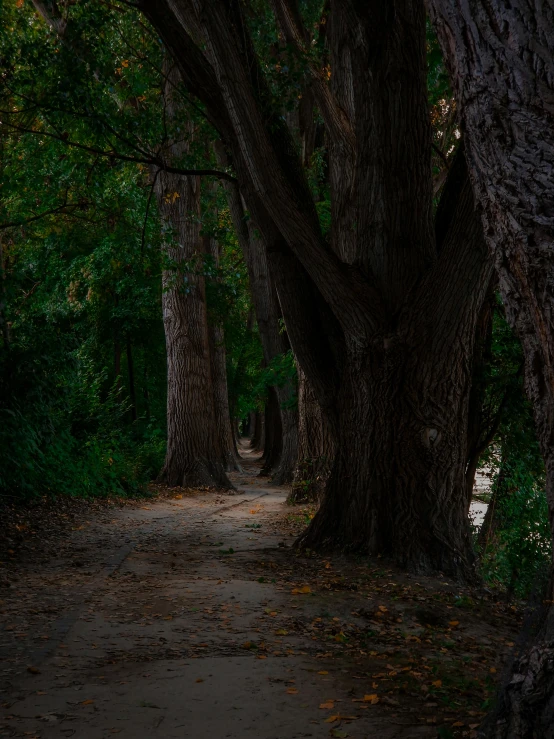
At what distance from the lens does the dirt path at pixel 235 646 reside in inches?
161

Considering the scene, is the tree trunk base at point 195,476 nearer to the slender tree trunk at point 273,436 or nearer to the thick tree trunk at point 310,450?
the thick tree trunk at point 310,450

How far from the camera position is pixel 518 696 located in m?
3.05

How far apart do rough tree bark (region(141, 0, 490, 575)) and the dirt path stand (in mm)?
778

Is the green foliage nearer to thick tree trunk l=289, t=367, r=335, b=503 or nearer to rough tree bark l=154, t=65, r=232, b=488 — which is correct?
thick tree trunk l=289, t=367, r=335, b=503

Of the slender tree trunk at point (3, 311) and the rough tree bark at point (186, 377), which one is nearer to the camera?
the slender tree trunk at point (3, 311)

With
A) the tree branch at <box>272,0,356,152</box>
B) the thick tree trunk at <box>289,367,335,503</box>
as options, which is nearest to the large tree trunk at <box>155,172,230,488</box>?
the thick tree trunk at <box>289,367,335,503</box>

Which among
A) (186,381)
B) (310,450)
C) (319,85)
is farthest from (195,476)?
(319,85)

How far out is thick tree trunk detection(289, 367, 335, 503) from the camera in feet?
47.9

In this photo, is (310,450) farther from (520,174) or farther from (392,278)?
(520,174)

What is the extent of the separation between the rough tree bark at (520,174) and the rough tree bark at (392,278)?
15.0 ft

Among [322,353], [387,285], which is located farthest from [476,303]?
[322,353]

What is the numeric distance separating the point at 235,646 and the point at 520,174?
13.0 feet

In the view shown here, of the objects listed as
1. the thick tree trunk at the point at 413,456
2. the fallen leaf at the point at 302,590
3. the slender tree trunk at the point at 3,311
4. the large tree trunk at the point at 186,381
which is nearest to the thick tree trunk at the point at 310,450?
the large tree trunk at the point at 186,381

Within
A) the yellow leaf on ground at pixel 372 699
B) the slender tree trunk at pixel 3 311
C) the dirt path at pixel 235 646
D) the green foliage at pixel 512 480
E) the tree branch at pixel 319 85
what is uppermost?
the tree branch at pixel 319 85
